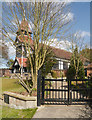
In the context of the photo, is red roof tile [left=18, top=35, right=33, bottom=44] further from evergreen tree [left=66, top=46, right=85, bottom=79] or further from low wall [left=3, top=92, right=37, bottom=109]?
evergreen tree [left=66, top=46, right=85, bottom=79]

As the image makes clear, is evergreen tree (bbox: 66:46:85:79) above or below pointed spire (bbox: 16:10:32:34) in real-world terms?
below

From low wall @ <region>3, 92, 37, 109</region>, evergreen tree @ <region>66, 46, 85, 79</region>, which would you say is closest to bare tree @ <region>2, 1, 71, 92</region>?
low wall @ <region>3, 92, 37, 109</region>

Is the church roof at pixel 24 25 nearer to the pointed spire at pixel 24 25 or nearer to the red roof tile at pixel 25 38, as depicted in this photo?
the pointed spire at pixel 24 25

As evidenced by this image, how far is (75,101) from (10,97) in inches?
89.8

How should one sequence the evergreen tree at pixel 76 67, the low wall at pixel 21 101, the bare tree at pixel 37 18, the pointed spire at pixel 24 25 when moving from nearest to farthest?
the low wall at pixel 21 101 → the bare tree at pixel 37 18 → the pointed spire at pixel 24 25 → the evergreen tree at pixel 76 67

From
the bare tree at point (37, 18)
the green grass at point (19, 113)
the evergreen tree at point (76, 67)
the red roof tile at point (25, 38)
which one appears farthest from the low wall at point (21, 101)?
the evergreen tree at point (76, 67)

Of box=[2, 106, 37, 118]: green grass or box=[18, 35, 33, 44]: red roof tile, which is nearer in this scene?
box=[2, 106, 37, 118]: green grass

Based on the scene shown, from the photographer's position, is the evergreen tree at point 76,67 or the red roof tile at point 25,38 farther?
the evergreen tree at point 76,67

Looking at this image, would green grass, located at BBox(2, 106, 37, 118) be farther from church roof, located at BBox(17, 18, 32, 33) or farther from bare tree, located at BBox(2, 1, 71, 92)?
church roof, located at BBox(17, 18, 32, 33)

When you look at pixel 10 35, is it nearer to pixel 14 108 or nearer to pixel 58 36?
pixel 58 36

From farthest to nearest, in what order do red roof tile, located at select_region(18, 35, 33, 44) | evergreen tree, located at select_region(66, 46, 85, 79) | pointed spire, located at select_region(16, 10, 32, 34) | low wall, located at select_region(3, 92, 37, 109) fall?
evergreen tree, located at select_region(66, 46, 85, 79), red roof tile, located at select_region(18, 35, 33, 44), pointed spire, located at select_region(16, 10, 32, 34), low wall, located at select_region(3, 92, 37, 109)

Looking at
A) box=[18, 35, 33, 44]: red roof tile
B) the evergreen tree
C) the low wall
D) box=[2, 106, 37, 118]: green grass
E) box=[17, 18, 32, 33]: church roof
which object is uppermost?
box=[17, 18, 32, 33]: church roof

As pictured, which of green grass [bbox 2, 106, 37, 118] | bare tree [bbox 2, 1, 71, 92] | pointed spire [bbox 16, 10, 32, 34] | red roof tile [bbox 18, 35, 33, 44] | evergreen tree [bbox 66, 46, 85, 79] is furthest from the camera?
evergreen tree [bbox 66, 46, 85, 79]

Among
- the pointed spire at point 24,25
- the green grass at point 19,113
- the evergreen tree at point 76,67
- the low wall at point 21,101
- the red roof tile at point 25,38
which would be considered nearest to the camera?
the green grass at point 19,113
